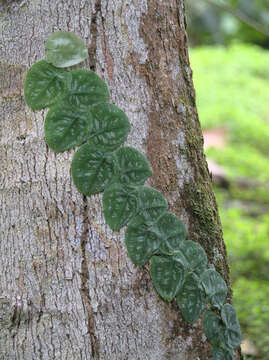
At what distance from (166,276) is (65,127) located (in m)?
0.45

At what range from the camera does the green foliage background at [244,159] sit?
246 cm

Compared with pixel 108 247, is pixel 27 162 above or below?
above

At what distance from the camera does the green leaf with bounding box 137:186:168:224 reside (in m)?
1.08

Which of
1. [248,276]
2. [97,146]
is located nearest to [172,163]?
[97,146]

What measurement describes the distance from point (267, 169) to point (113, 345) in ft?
13.7

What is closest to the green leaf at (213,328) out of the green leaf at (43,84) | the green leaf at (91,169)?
the green leaf at (91,169)

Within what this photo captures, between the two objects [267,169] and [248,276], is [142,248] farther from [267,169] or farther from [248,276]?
[267,169]

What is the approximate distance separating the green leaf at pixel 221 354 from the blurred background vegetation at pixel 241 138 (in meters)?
0.94

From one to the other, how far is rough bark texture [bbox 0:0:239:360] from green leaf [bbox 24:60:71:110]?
0.09ft

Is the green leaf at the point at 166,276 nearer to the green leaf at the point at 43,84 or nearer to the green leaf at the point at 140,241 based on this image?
the green leaf at the point at 140,241

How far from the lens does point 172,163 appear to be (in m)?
1.14

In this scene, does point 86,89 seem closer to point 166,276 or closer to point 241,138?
point 166,276

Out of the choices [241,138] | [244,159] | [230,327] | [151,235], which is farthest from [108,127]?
[241,138]

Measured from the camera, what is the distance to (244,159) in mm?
5082
